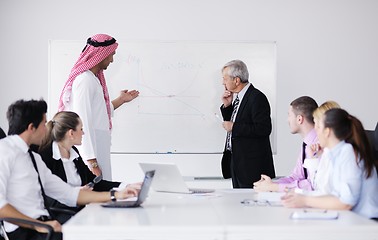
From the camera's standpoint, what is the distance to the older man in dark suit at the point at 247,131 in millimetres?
4469

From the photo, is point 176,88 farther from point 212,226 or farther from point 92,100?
point 212,226

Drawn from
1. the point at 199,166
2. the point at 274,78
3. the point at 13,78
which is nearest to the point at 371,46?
the point at 274,78

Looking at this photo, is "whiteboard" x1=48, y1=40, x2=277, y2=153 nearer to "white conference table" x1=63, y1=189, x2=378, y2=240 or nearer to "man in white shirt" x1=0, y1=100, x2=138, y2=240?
"man in white shirt" x1=0, y1=100, x2=138, y2=240

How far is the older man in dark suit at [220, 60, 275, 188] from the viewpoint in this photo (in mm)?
4469

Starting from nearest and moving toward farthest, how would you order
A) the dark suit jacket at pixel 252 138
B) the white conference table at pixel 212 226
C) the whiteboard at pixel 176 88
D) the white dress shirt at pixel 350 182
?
the white conference table at pixel 212 226 < the white dress shirt at pixel 350 182 < the dark suit jacket at pixel 252 138 < the whiteboard at pixel 176 88

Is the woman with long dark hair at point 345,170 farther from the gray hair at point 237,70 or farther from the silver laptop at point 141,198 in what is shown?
the gray hair at point 237,70

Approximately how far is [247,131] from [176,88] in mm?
1167

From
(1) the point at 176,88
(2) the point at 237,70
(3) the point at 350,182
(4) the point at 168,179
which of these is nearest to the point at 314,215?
(3) the point at 350,182

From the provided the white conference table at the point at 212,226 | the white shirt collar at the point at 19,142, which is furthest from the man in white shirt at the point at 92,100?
the white conference table at the point at 212,226

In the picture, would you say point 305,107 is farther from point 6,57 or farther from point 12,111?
point 6,57

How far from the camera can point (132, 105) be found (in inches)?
214

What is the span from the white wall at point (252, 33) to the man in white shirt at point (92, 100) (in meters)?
1.32

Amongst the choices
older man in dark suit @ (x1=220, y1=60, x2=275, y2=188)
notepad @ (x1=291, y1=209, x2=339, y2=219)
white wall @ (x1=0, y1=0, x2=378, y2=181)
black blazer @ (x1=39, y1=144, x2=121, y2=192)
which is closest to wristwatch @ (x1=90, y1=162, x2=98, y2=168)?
black blazer @ (x1=39, y1=144, x2=121, y2=192)

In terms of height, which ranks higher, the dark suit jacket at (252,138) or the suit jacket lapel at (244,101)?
the suit jacket lapel at (244,101)
